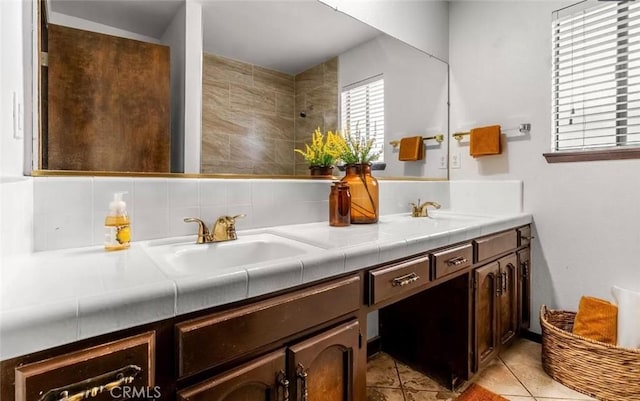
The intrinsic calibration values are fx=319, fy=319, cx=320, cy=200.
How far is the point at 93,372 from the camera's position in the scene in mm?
521

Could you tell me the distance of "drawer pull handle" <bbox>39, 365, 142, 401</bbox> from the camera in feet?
1.62

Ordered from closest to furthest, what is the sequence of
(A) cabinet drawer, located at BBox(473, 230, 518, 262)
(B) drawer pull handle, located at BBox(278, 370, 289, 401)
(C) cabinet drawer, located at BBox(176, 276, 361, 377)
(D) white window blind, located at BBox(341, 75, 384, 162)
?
(C) cabinet drawer, located at BBox(176, 276, 361, 377) < (B) drawer pull handle, located at BBox(278, 370, 289, 401) < (A) cabinet drawer, located at BBox(473, 230, 518, 262) < (D) white window blind, located at BBox(341, 75, 384, 162)

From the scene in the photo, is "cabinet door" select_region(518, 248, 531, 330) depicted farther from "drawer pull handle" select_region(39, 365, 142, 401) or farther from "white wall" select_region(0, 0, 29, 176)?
"white wall" select_region(0, 0, 29, 176)

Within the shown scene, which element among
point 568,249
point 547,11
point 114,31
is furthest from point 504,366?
point 114,31

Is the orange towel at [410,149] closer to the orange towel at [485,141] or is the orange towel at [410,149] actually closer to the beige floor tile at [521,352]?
the orange towel at [485,141]

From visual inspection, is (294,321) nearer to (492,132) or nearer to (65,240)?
(65,240)

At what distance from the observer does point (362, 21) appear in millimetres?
1781

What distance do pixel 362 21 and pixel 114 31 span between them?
1252mm

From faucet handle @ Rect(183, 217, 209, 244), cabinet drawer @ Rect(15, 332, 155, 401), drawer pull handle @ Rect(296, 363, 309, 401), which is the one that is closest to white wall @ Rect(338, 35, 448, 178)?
faucet handle @ Rect(183, 217, 209, 244)

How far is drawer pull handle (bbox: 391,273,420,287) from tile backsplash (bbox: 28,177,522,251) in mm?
566

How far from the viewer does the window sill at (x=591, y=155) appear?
1.60 meters

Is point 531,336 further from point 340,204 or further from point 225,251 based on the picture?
point 225,251

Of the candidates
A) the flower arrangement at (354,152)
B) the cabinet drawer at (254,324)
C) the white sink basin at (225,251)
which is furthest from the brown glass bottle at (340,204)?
the cabinet drawer at (254,324)

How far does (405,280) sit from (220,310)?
64 centimetres
